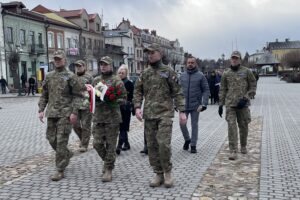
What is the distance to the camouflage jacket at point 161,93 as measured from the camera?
568 cm

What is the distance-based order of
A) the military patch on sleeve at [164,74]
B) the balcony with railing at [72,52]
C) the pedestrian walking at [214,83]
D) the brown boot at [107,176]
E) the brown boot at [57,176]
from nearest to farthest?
the military patch on sleeve at [164,74], the brown boot at [107,176], the brown boot at [57,176], the pedestrian walking at [214,83], the balcony with railing at [72,52]

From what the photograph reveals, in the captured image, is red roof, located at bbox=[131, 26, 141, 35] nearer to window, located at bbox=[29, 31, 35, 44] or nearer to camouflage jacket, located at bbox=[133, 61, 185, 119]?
Answer: window, located at bbox=[29, 31, 35, 44]

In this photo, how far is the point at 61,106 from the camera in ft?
20.5

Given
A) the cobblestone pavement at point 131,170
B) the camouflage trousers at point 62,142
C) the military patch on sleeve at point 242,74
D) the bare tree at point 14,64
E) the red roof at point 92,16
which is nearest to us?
the cobblestone pavement at point 131,170

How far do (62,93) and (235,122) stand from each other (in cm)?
326

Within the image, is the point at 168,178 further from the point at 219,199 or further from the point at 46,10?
the point at 46,10

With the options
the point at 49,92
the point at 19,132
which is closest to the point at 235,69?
the point at 49,92

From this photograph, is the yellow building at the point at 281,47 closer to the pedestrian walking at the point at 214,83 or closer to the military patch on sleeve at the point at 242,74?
the pedestrian walking at the point at 214,83

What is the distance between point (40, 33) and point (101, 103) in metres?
40.6

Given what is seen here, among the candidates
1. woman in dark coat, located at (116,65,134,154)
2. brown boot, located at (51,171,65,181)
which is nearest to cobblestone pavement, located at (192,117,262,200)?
woman in dark coat, located at (116,65,134,154)

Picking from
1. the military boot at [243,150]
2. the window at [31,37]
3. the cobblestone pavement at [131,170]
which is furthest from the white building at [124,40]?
the military boot at [243,150]

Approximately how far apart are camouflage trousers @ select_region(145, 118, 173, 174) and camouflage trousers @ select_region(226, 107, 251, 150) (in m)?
2.22

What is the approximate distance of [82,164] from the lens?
23.4ft

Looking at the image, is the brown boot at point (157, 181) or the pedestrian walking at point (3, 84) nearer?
the brown boot at point (157, 181)
